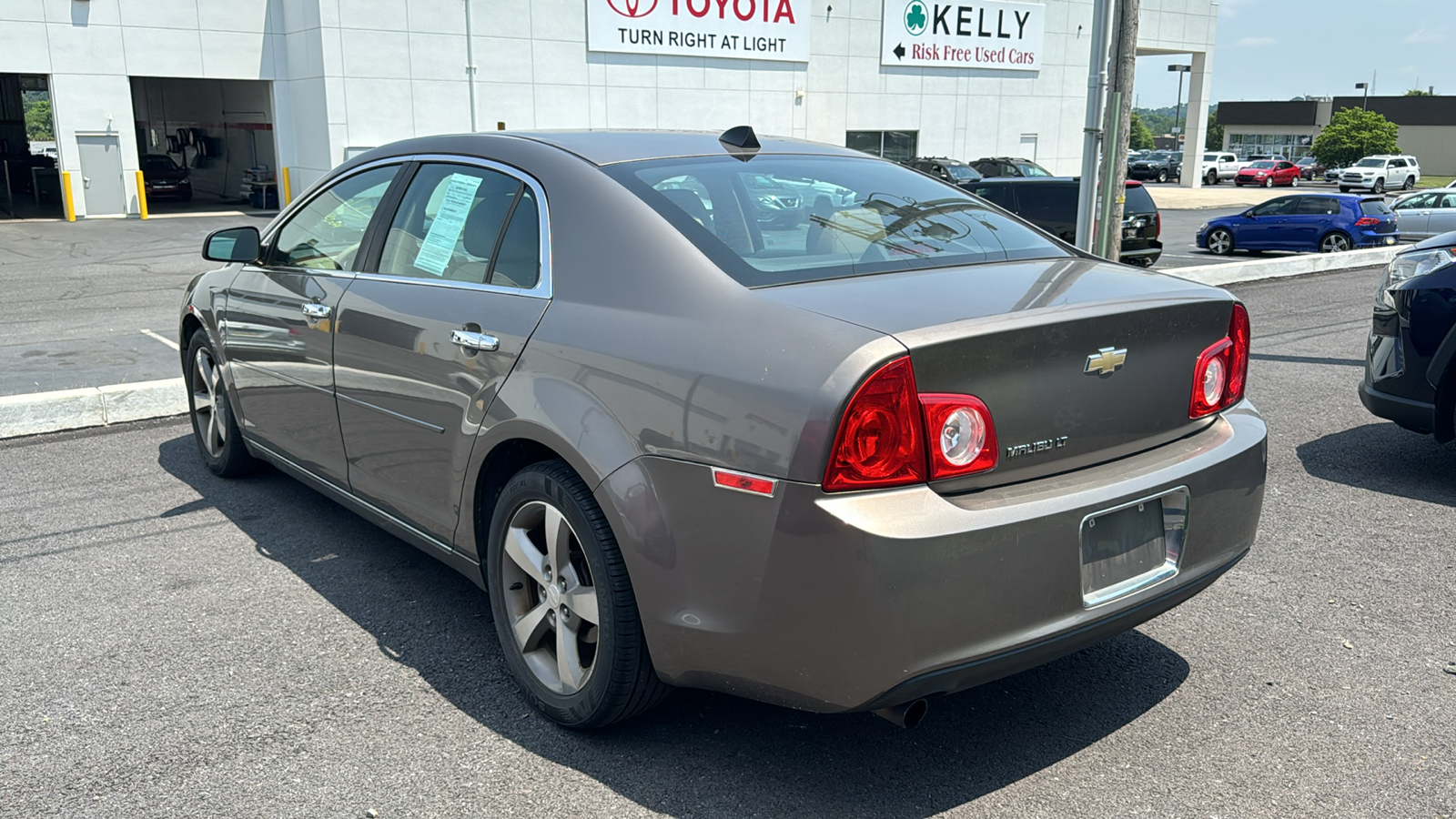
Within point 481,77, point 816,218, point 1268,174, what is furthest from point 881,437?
point 1268,174

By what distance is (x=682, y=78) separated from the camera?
32.6 meters

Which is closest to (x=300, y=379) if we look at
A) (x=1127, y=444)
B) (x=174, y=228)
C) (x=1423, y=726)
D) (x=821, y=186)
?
Answer: (x=821, y=186)

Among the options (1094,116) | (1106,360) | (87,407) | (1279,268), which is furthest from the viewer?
(1279,268)

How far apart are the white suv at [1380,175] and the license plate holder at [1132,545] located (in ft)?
186

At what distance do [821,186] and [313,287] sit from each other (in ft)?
6.55

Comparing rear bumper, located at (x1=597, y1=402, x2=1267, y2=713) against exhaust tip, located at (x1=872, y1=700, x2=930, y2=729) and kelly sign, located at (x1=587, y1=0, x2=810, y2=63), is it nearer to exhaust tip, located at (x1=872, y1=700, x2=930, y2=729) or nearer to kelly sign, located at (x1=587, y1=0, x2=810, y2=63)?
exhaust tip, located at (x1=872, y1=700, x2=930, y2=729)

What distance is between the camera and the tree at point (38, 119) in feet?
279

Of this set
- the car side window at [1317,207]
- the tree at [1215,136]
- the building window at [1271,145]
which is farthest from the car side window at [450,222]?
the tree at [1215,136]

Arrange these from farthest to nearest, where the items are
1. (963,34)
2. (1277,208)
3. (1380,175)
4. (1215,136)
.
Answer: (1215,136), (1380,175), (963,34), (1277,208)

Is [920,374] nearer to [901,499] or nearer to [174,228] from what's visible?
[901,499]

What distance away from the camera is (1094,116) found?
10.9m

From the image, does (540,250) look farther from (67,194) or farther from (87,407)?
(67,194)

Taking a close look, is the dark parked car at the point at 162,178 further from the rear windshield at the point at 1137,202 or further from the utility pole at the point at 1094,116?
the utility pole at the point at 1094,116

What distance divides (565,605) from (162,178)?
34.0 meters
